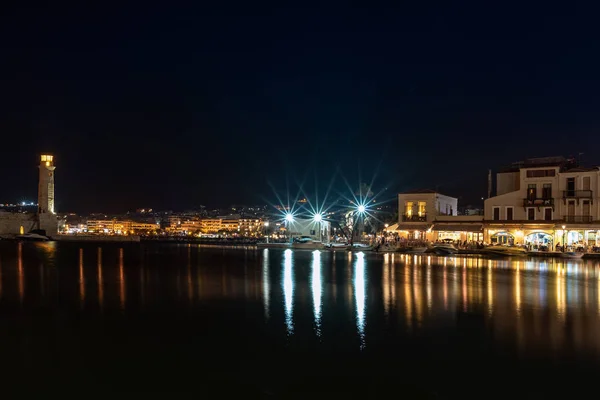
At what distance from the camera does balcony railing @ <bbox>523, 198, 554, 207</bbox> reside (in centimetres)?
4201

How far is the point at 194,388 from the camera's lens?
358 inches

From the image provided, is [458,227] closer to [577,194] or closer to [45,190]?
[577,194]

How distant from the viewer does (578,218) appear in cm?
4122

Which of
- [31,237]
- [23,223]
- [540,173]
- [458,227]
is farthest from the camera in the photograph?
[23,223]

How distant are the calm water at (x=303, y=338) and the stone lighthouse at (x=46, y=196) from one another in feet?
253

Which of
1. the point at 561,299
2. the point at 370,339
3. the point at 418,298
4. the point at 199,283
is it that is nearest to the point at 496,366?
the point at 370,339

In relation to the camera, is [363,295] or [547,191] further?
[547,191]

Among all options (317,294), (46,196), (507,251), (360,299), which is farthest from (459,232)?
(46,196)

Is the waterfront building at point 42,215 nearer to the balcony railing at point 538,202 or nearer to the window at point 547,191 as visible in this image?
the balcony railing at point 538,202

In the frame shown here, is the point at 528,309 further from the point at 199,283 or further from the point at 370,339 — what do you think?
the point at 199,283

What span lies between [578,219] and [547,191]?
10.4ft

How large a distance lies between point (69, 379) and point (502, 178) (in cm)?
4412

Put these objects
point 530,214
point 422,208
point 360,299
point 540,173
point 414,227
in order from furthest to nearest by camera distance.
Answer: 1. point 422,208
2. point 414,227
3. point 530,214
4. point 540,173
5. point 360,299

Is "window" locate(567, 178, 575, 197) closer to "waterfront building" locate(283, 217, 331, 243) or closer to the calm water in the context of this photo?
the calm water
